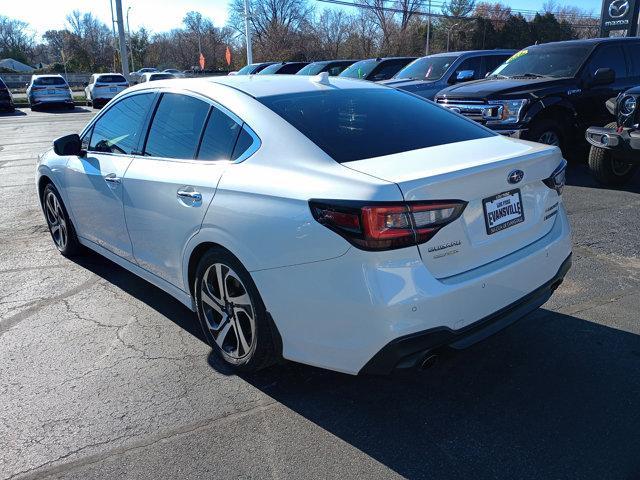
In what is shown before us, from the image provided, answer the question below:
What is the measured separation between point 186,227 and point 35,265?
9.07ft

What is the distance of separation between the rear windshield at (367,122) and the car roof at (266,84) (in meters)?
0.08

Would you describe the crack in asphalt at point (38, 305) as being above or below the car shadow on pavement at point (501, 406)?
above

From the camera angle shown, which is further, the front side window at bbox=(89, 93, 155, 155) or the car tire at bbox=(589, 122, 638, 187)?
the car tire at bbox=(589, 122, 638, 187)

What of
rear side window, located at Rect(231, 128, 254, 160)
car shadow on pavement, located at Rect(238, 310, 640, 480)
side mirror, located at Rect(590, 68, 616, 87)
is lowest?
car shadow on pavement, located at Rect(238, 310, 640, 480)

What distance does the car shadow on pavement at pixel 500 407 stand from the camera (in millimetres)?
2469

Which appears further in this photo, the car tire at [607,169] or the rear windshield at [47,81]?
the rear windshield at [47,81]

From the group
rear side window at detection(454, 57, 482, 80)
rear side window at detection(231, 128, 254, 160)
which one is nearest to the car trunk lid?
rear side window at detection(231, 128, 254, 160)

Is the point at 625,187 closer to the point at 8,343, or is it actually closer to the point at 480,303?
the point at 480,303

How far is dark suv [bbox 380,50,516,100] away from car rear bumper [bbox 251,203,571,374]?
30.1 ft

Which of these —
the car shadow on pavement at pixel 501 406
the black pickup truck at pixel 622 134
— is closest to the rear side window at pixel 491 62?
the black pickup truck at pixel 622 134

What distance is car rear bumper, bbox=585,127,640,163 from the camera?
253 inches

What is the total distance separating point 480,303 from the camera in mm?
2639

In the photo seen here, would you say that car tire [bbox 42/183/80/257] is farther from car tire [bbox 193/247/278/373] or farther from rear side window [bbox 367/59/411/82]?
rear side window [bbox 367/59/411/82]

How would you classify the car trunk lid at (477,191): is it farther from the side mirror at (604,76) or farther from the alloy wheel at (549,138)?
the side mirror at (604,76)
